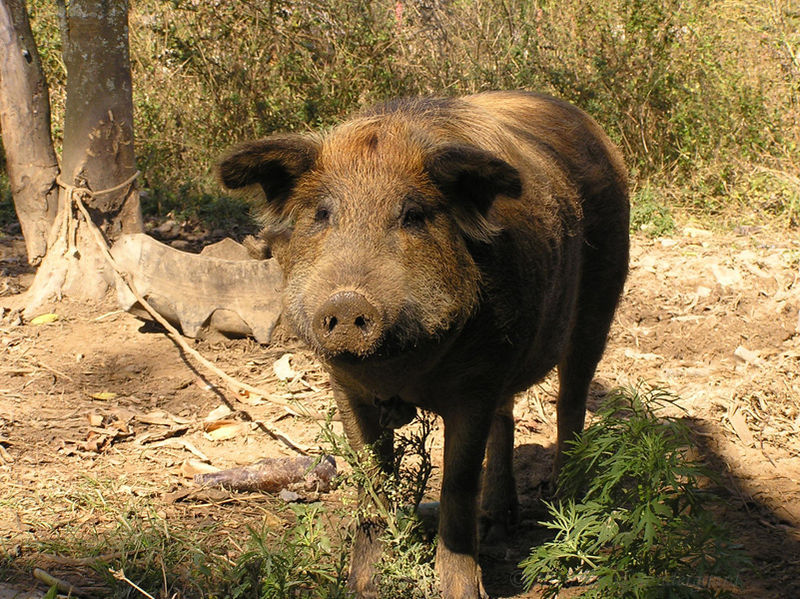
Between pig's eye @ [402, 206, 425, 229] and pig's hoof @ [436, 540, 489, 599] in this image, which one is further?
pig's hoof @ [436, 540, 489, 599]

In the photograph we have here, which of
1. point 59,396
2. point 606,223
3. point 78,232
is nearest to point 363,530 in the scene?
point 606,223

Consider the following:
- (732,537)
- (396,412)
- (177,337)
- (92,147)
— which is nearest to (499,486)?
(732,537)

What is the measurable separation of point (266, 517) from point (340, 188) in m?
1.81

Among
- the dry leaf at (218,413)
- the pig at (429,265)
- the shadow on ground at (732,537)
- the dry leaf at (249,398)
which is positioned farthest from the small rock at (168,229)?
the pig at (429,265)

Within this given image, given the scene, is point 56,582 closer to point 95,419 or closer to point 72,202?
point 95,419

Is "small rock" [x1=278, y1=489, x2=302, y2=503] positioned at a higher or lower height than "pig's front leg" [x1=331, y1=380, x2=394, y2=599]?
lower

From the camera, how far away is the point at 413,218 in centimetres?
306

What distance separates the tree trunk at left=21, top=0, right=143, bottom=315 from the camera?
22.4ft

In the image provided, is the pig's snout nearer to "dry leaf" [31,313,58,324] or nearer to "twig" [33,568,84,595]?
"twig" [33,568,84,595]

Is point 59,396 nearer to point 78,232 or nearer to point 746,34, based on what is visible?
point 78,232

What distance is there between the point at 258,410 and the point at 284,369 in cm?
54

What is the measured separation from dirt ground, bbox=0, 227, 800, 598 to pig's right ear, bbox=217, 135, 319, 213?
64.3 inches

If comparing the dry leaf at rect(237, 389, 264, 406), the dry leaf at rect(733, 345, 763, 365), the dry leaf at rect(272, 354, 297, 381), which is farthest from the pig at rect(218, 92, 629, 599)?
the dry leaf at rect(733, 345, 763, 365)

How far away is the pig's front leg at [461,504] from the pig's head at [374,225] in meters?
0.56
